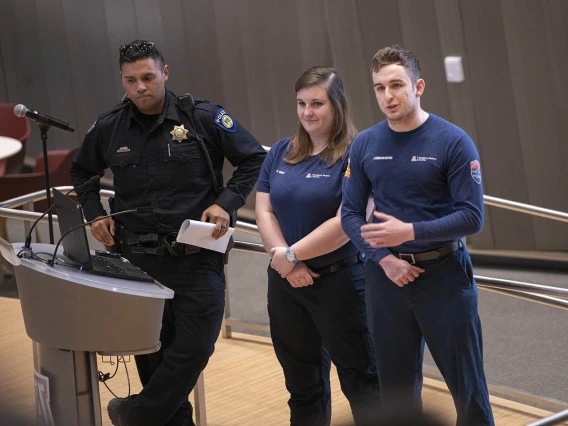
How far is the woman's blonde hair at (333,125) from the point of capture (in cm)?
293

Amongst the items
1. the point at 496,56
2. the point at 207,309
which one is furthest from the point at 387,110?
the point at 496,56

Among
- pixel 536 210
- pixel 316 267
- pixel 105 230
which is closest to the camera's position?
pixel 316 267

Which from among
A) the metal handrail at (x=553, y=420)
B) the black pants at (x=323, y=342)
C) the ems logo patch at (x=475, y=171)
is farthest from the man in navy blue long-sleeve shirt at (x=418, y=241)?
the metal handrail at (x=553, y=420)

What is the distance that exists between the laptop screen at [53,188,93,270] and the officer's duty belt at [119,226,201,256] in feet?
1.53

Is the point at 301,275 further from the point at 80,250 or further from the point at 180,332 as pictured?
the point at 80,250

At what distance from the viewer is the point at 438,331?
2.59 m

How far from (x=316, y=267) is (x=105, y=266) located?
751 mm

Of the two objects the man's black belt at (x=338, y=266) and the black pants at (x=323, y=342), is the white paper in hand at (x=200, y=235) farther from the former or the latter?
the man's black belt at (x=338, y=266)

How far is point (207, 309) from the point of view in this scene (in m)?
3.12

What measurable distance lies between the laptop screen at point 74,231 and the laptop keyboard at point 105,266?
6cm

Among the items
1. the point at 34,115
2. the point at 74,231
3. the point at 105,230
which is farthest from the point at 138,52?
the point at 74,231

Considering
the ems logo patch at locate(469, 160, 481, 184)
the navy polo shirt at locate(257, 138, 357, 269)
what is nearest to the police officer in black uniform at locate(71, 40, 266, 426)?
the navy polo shirt at locate(257, 138, 357, 269)

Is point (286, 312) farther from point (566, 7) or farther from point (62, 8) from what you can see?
point (62, 8)

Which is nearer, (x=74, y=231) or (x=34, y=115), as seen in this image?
(x=74, y=231)
